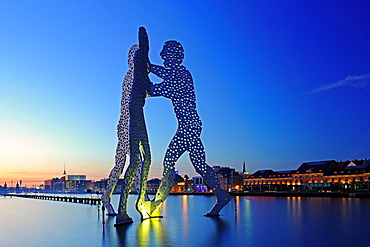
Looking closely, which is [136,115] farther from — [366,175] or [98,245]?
[366,175]

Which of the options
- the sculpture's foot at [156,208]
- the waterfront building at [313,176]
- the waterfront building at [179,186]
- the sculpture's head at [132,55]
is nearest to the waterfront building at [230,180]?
the waterfront building at [179,186]

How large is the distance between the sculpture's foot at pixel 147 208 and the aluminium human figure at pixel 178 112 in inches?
2.1

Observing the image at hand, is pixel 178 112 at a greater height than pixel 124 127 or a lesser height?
greater

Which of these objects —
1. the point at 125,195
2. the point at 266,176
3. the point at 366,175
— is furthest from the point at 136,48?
the point at 266,176

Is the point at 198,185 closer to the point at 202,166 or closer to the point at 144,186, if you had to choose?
the point at 202,166

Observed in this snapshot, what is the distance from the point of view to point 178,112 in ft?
71.2

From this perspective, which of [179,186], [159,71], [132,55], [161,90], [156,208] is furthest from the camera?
[179,186]

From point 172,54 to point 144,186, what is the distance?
7068 millimetres

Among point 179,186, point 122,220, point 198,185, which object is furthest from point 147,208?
point 179,186

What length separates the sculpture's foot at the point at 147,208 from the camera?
2088 cm

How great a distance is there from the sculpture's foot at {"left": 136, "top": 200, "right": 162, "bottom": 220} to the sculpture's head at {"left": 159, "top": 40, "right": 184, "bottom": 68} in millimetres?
7253

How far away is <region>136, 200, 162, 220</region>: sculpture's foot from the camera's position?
20875mm

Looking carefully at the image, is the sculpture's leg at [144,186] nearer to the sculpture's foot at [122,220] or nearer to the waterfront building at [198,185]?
the sculpture's foot at [122,220]

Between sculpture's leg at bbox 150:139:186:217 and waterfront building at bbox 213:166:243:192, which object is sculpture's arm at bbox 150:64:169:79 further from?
waterfront building at bbox 213:166:243:192
